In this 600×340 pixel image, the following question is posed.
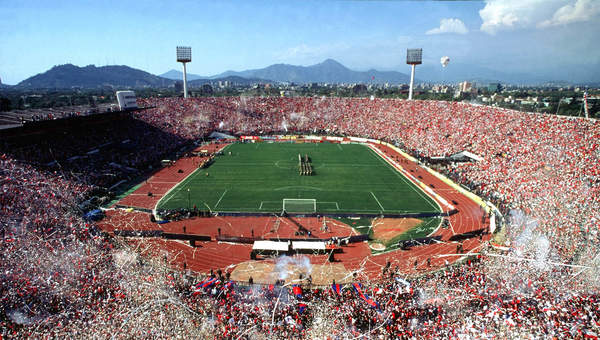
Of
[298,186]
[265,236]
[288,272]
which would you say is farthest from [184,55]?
[288,272]

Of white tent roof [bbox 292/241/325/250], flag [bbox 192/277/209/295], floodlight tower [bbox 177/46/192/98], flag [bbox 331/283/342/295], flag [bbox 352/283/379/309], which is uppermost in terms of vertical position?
floodlight tower [bbox 177/46/192/98]

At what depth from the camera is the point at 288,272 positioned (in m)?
18.7

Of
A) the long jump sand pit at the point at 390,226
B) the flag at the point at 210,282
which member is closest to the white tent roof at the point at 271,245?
the flag at the point at 210,282

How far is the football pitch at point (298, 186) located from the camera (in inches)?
1172

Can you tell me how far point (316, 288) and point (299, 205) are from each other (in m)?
13.1

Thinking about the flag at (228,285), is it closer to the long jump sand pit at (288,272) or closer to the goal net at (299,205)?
the long jump sand pit at (288,272)

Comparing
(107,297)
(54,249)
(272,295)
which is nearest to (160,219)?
(54,249)

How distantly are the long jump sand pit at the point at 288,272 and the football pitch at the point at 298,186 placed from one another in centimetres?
894

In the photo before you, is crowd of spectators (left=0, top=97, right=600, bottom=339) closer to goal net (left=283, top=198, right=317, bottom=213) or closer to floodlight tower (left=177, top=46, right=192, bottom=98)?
goal net (left=283, top=198, right=317, bottom=213)

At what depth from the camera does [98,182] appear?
32875mm

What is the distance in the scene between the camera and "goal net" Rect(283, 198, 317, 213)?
28469 mm

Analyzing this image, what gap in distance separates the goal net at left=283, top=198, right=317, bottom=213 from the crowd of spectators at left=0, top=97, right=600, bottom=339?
10892mm

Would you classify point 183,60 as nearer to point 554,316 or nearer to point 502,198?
point 502,198

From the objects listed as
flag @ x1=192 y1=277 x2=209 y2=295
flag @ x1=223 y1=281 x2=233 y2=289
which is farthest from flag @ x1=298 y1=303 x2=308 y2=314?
flag @ x1=192 y1=277 x2=209 y2=295
